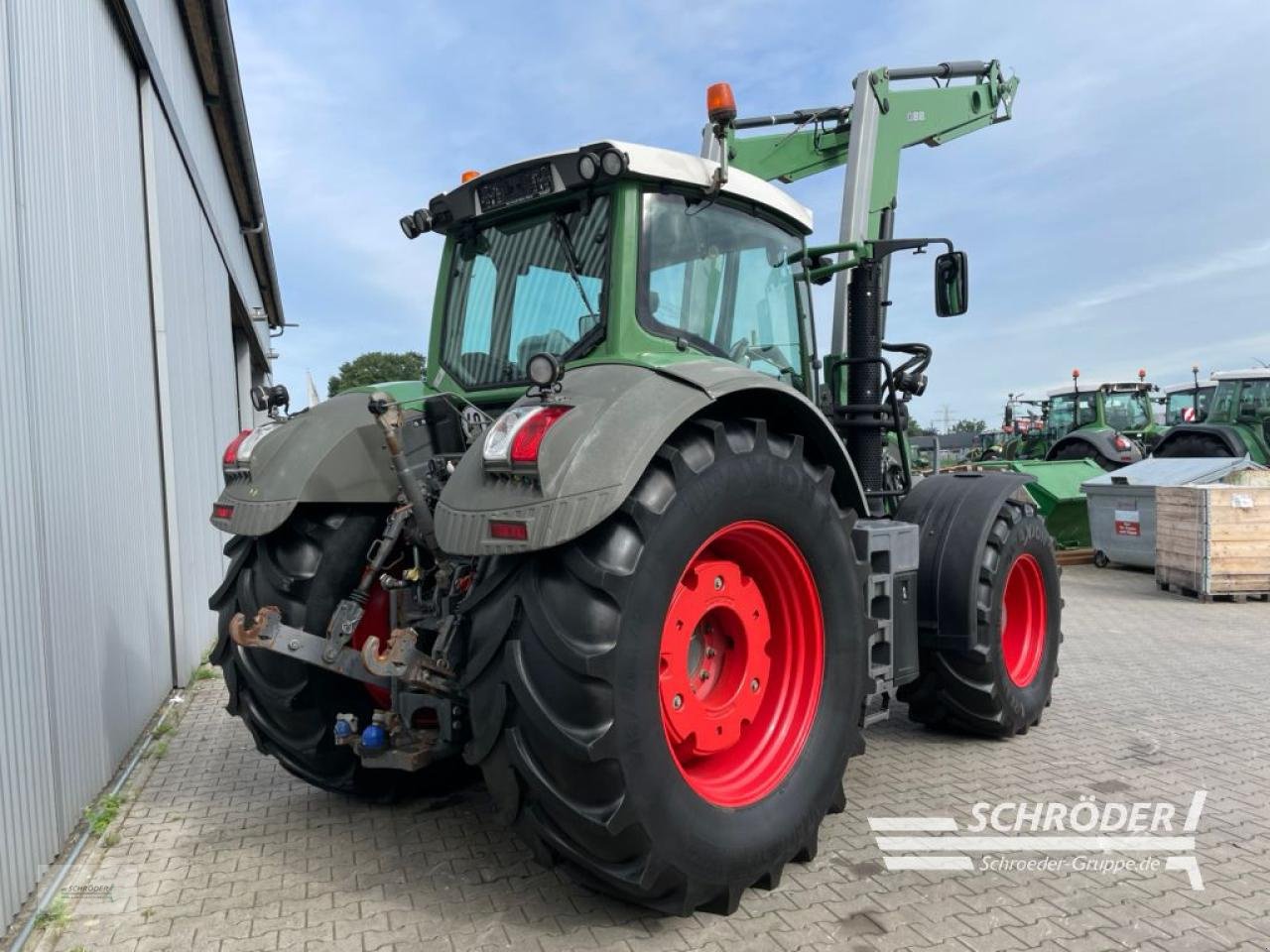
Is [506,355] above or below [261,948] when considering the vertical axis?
above

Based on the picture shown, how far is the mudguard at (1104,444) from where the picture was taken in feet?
53.1

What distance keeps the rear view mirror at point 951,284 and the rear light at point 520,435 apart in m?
Result: 2.83

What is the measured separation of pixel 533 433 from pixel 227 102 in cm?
1010

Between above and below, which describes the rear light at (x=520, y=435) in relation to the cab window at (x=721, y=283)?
below

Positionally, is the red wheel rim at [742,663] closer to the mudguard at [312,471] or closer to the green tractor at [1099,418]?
the mudguard at [312,471]

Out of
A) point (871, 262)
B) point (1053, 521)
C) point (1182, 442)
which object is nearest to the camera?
point (871, 262)

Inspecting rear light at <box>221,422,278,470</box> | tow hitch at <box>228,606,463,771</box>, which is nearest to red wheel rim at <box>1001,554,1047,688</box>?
tow hitch at <box>228,606,463,771</box>

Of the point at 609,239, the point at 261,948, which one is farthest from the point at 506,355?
the point at 261,948

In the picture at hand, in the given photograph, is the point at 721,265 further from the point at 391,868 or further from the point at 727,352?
the point at 391,868

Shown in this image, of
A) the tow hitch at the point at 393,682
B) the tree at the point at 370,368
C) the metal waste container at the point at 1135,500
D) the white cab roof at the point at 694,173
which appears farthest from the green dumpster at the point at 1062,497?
the tree at the point at 370,368

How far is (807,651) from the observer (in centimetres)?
332

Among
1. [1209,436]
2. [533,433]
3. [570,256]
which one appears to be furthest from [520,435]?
[1209,436]

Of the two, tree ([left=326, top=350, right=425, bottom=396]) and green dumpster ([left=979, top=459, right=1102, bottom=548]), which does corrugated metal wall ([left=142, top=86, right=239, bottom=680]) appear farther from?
tree ([left=326, top=350, right=425, bottom=396])

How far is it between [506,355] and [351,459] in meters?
0.79
